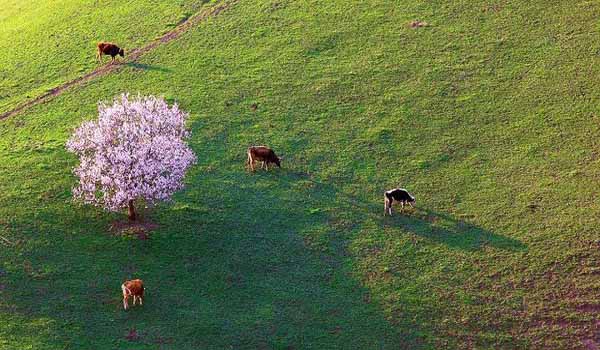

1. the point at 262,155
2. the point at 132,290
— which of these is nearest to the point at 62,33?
the point at 262,155

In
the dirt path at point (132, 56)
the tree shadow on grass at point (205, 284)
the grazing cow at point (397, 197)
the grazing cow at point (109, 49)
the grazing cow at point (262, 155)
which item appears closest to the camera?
the tree shadow on grass at point (205, 284)

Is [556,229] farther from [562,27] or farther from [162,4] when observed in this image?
[162,4]

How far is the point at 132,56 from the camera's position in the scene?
2354 inches

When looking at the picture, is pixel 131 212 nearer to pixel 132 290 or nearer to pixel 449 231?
pixel 132 290

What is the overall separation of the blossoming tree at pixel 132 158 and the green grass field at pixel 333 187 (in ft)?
6.65

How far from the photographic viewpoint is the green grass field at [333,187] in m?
37.4

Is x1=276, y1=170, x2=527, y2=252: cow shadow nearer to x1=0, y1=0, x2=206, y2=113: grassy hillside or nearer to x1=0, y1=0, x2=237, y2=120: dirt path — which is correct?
x1=0, y1=0, x2=237, y2=120: dirt path

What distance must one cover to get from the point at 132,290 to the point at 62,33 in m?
32.7

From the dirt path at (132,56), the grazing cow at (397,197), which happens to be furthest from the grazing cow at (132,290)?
the dirt path at (132,56)

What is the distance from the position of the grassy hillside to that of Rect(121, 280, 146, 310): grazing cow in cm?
2195

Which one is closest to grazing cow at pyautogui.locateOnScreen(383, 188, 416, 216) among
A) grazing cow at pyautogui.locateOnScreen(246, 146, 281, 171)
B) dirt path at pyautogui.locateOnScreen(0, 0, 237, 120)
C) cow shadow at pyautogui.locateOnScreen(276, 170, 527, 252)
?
cow shadow at pyautogui.locateOnScreen(276, 170, 527, 252)

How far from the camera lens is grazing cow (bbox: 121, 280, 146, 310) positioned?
36875 mm

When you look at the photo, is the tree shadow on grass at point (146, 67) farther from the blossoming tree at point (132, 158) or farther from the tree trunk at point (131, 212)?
the tree trunk at point (131, 212)

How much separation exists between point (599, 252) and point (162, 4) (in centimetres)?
3878
